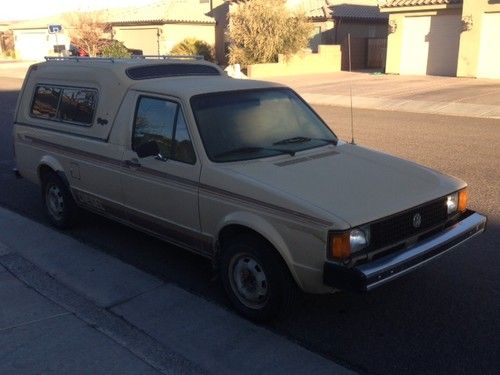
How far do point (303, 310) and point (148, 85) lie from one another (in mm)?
2425

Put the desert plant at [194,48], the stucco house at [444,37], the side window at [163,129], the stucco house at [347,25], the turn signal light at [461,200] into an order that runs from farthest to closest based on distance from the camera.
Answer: the desert plant at [194,48], the stucco house at [347,25], the stucco house at [444,37], the side window at [163,129], the turn signal light at [461,200]

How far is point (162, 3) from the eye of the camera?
145 ft

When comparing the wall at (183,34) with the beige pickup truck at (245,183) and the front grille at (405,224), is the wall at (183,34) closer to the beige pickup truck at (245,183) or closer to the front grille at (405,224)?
the beige pickup truck at (245,183)

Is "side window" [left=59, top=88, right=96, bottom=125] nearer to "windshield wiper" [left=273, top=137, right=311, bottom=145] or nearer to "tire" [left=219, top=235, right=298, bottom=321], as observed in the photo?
"windshield wiper" [left=273, top=137, right=311, bottom=145]

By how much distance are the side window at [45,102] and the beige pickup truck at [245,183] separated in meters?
0.16

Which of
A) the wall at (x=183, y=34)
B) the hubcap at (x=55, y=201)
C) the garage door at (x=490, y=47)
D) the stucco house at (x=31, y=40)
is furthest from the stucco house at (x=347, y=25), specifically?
the hubcap at (x=55, y=201)

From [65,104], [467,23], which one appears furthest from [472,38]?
Result: [65,104]

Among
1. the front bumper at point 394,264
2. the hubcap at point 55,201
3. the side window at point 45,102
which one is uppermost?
the side window at point 45,102

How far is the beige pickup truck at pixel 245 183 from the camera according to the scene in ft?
12.4

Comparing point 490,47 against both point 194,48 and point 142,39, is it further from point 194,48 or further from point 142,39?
point 142,39

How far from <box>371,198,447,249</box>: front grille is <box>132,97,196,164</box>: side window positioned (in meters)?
1.57

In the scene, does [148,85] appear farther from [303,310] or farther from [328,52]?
[328,52]

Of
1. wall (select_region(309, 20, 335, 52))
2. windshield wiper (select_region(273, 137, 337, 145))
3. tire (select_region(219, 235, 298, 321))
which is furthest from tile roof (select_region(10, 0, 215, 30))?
tire (select_region(219, 235, 298, 321))

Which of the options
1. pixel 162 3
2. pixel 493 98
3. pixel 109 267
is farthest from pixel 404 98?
pixel 162 3
